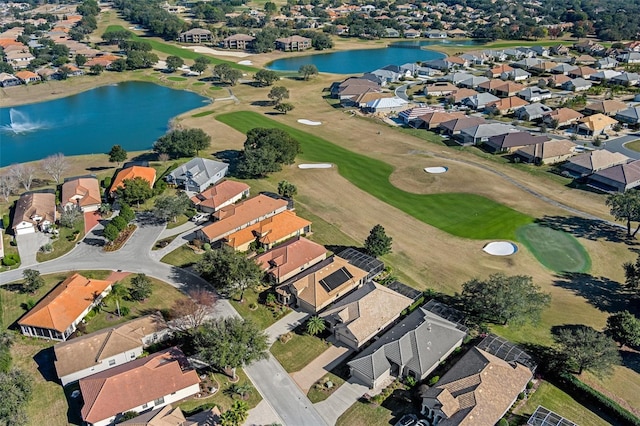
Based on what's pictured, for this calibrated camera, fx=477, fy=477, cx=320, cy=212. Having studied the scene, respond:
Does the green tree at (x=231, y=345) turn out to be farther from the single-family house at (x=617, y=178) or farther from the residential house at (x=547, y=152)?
the residential house at (x=547, y=152)

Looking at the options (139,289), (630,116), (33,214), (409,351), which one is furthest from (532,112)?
(33,214)

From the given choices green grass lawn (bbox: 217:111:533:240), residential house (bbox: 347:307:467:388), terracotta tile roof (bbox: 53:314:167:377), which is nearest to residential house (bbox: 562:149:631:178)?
green grass lawn (bbox: 217:111:533:240)

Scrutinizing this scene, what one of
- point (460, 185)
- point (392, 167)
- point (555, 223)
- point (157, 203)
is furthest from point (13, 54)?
point (555, 223)

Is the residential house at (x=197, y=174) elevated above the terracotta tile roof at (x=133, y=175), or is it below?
above

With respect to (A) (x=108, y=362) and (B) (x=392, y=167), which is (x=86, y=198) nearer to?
(A) (x=108, y=362)

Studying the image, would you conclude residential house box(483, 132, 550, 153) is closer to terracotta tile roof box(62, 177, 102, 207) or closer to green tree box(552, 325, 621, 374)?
green tree box(552, 325, 621, 374)

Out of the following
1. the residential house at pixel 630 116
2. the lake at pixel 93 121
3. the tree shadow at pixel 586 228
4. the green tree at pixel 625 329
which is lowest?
the lake at pixel 93 121

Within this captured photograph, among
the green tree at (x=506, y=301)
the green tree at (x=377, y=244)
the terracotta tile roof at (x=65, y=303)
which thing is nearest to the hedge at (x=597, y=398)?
the green tree at (x=506, y=301)

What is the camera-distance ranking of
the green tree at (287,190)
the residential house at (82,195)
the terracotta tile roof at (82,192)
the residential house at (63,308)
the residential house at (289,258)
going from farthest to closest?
the green tree at (287,190) < the terracotta tile roof at (82,192) < the residential house at (82,195) < the residential house at (289,258) < the residential house at (63,308)
